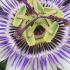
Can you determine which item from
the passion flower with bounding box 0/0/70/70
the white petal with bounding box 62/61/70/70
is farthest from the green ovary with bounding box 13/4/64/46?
the white petal with bounding box 62/61/70/70

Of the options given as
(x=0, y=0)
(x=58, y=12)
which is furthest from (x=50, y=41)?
(x=0, y=0)

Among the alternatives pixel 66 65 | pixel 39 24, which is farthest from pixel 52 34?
pixel 66 65

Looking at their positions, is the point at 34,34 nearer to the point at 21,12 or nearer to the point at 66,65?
the point at 21,12

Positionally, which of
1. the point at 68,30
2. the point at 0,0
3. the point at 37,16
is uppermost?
the point at 0,0

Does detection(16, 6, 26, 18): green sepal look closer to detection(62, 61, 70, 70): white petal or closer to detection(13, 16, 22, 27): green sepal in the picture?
detection(13, 16, 22, 27): green sepal

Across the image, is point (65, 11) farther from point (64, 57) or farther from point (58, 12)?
point (64, 57)

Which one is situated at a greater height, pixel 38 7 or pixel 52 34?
pixel 38 7

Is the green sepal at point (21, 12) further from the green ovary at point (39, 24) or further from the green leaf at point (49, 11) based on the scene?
the green leaf at point (49, 11)

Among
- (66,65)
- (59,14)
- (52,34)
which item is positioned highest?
(59,14)
